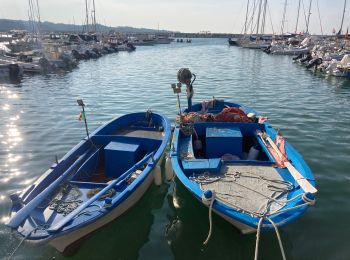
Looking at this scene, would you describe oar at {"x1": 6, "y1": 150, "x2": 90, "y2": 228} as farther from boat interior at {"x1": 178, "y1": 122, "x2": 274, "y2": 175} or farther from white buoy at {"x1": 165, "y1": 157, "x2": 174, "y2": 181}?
boat interior at {"x1": 178, "y1": 122, "x2": 274, "y2": 175}

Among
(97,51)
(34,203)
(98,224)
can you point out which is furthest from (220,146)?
(97,51)

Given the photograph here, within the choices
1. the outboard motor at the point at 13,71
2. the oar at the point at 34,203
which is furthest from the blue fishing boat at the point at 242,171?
the outboard motor at the point at 13,71

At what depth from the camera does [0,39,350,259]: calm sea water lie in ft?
25.7

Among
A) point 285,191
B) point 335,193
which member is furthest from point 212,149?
point 335,193

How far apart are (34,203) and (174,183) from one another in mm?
5026

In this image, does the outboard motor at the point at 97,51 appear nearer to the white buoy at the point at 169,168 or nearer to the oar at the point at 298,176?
the white buoy at the point at 169,168

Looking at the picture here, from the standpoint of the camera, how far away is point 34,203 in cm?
701

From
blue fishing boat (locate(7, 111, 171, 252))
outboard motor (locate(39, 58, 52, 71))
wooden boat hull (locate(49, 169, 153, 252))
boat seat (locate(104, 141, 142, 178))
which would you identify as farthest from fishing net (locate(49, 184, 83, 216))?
outboard motor (locate(39, 58, 52, 71))

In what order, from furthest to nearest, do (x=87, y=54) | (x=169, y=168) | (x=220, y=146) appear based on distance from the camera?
(x=87, y=54), (x=220, y=146), (x=169, y=168)

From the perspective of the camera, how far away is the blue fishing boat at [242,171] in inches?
270

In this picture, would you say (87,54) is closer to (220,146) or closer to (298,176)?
(220,146)

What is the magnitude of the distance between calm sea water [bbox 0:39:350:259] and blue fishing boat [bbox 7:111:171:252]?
80 cm

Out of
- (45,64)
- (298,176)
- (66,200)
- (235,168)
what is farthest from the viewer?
(45,64)

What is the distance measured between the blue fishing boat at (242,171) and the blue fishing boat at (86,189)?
114 centimetres
